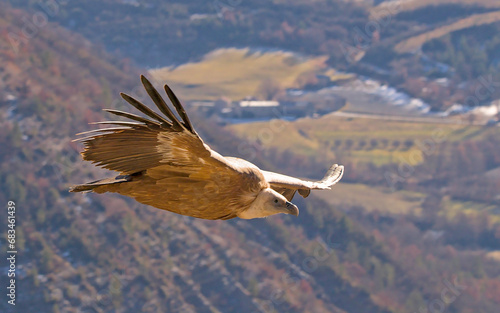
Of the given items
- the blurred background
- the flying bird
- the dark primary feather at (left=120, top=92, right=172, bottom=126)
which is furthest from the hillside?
the dark primary feather at (left=120, top=92, right=172, bottom=126)

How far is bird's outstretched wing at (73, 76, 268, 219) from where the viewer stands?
862 centimetres

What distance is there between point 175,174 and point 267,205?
947mm

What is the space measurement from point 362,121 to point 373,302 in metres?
36.8

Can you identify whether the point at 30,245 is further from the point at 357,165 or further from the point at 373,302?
the point at 357,165

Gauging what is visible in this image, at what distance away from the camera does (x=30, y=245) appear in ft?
285

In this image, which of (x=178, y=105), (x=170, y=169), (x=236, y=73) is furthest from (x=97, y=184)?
(x=236, y=73)

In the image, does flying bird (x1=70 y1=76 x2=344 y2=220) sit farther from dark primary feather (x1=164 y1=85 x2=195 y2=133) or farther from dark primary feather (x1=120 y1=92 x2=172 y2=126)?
dark primary feather (x1=164 y1=85 x2=195 y2=133)

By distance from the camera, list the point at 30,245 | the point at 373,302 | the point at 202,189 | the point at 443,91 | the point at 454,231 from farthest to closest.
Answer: the point at 443,91 < the point at 454,231 < the point at 373,302 < the point at 30,245 < the point at 202,189

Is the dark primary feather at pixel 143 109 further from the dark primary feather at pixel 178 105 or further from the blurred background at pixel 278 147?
the blurred background at pixel 278 147

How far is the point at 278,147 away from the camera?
130 metres

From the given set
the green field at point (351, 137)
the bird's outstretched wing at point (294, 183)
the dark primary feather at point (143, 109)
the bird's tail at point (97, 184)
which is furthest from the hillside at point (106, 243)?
the dark primary feather at point (143, 109)

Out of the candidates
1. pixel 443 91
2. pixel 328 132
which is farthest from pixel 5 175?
pixel 443 91

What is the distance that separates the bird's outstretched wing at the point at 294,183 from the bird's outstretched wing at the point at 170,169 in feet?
3.17

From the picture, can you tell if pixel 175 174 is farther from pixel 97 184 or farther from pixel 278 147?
pixel 278 147
